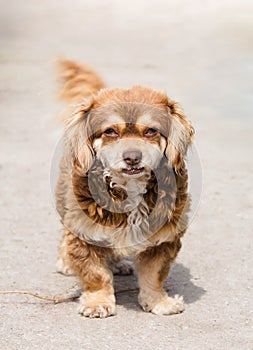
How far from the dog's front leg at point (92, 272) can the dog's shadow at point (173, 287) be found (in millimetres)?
246

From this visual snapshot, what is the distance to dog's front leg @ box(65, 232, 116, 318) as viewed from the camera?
464 centimetres

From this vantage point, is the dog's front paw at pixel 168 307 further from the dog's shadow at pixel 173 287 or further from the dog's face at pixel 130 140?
the dog's face at pixel 130 140

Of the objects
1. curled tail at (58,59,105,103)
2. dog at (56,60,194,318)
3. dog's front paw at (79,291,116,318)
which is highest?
curled tail at (58,59,105,103)

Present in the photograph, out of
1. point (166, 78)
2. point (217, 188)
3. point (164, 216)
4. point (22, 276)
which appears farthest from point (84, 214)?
point (166, 78)

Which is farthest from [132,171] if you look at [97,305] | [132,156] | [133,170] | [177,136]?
[97,305]

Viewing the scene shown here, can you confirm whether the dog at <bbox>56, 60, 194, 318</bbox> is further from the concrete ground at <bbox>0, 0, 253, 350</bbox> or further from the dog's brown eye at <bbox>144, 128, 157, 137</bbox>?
the concrete ground at <bbox>0, 0, 253, 350</bbox>

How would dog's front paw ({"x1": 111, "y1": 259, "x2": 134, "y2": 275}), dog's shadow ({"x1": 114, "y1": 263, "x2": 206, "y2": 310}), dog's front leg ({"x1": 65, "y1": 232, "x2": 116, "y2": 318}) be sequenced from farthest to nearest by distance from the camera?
1. dog's front paw ({"x1": 111, "y1": 259, "x2": 134, "y2": 275})
2. dog's shadow ({"x1": 114, "y1": 263, "x2": 206, "y2": 310})
3. dog's front leg ({"x1": 65, "y1": 232, "x2": 116, "y2": 318})

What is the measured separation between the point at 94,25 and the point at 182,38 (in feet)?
10.8

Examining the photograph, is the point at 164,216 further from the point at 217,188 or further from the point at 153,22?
the point at 153,22

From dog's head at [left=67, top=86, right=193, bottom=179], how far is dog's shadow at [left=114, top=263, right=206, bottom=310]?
39.1 inches

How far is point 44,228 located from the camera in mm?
6348

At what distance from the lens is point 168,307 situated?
15.3 ft

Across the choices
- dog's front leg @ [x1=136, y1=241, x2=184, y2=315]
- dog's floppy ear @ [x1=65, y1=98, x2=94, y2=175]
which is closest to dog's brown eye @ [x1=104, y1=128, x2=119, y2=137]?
dog's floppy ear @ [x1=65, y1=98, x2=94, y2=175]

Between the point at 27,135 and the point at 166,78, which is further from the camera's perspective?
the point at 166,78
